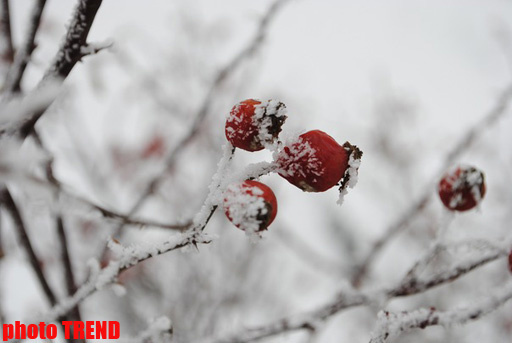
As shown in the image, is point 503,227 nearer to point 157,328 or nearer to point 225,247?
point 225,247

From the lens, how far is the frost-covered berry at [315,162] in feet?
2.31

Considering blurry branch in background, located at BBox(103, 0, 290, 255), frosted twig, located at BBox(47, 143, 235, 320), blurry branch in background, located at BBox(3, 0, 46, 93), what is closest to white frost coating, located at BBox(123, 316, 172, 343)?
frosted twig, located at BBox(47, 143, 235, 320)

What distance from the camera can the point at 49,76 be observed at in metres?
0.72

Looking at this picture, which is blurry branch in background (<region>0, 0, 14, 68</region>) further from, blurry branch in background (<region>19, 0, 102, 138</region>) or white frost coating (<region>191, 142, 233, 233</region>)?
white frost coating (<region>191, 142, 233, 233</region>)

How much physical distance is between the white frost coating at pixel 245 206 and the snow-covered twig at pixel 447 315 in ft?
1.10

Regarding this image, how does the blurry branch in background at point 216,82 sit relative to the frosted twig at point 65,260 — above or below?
above

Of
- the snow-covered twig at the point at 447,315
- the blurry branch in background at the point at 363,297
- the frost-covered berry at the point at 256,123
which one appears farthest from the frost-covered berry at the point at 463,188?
the frost-covered berry at the point at 256,123

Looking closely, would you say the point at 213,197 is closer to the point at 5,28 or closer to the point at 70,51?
the point at 70,51

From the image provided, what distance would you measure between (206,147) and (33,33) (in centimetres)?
382

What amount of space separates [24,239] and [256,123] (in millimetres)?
981

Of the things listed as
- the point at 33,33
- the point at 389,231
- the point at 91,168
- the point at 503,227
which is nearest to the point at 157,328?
the point at 33,33

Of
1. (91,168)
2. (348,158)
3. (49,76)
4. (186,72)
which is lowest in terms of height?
(348,158)

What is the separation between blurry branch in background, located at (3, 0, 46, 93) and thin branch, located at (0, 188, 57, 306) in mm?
287

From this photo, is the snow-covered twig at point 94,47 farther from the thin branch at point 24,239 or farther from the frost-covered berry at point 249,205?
the thin branch at point 24,239
